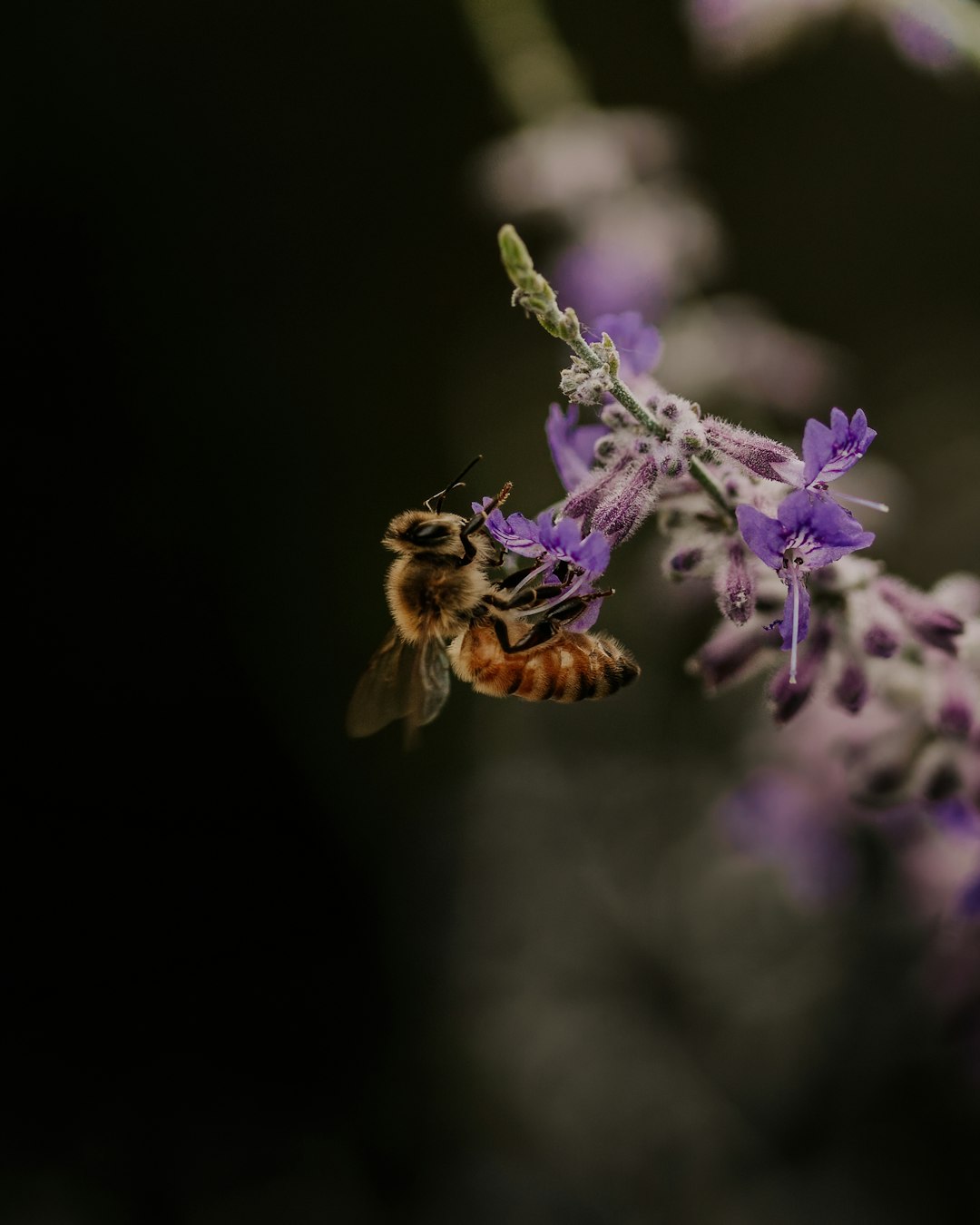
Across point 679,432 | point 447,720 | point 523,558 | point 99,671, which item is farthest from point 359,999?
point 679,432

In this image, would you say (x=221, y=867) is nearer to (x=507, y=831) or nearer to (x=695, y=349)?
(x=507, y=831)

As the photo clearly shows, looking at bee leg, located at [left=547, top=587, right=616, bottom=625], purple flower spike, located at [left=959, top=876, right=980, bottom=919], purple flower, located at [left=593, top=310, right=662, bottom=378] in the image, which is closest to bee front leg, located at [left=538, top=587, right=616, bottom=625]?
bee leg, located at [left=547, top=587, right=616, bottom=625]

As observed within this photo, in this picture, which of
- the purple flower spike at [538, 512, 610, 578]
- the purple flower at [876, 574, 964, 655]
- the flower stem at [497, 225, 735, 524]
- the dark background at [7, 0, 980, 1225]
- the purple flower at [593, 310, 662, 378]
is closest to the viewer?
the flower stem at [497, 225, 735, 524]

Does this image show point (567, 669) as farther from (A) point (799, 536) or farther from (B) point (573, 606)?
(A) point (799, 536)

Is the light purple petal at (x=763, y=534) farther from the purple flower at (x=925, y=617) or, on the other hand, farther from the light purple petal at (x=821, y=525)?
the purple flower at (x=925, y=617)

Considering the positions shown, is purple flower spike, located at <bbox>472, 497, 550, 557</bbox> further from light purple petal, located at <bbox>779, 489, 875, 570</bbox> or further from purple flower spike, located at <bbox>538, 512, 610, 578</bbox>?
light purple petal, located at <bbox>779, 489, 875, 570</bbox>

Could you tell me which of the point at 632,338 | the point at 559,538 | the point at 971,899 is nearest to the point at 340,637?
Result: the point at 971,899

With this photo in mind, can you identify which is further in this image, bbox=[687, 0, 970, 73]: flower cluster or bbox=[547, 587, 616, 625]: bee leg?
bbox=[687, 0, 970, 73]: flower cluster
